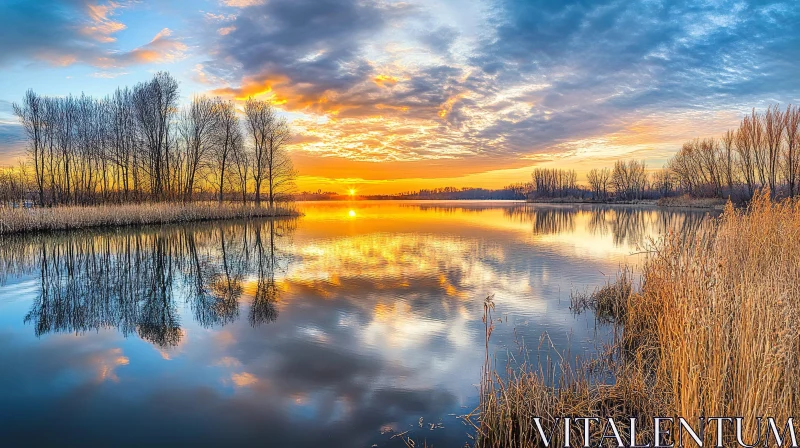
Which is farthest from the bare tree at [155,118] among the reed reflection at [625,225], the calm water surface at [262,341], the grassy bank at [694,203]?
the grassy bank at [694,203]

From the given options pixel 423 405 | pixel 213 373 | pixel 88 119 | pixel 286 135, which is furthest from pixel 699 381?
pixel 88 119

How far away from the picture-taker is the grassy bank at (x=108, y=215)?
63.1ft

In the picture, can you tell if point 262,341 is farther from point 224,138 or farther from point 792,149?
point 792,149

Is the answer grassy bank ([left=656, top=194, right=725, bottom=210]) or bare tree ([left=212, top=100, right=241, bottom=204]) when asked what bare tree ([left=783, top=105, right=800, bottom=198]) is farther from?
bare tree ([left=212, top=100, right=241, bottom=204])

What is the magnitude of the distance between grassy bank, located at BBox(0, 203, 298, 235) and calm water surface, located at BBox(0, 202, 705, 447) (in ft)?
23.6

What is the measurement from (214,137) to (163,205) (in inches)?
461

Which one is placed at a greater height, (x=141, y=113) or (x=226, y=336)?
(x=141, y=113)

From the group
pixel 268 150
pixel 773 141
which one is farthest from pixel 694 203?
pixel 268 150

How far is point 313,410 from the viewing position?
14.4 ft

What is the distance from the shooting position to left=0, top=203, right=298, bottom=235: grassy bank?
63.1 feet

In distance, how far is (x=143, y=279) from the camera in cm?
1093

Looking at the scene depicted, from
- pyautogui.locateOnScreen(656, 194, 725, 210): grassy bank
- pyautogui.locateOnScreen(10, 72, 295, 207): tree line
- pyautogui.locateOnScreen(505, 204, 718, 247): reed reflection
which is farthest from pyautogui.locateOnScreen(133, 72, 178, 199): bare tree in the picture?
pyautogui.locateOnScreen(656, 194, 725, 210): grassy bank

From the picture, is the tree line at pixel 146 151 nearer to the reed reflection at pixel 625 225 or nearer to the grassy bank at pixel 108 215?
the grassy bank at pixel 108 215

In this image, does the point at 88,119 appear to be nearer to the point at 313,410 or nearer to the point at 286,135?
the point at 286,135
